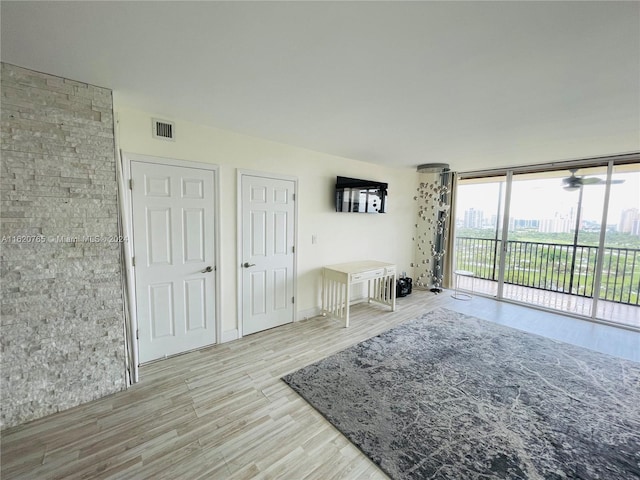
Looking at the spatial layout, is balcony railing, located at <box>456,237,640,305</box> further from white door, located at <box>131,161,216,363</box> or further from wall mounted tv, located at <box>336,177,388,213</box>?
white door, located at <box>131,161,216,363</box>

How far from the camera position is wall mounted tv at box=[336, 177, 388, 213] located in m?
4.06

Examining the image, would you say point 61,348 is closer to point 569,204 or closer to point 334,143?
point 334,143

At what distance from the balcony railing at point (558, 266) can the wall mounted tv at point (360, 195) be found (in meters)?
2.62

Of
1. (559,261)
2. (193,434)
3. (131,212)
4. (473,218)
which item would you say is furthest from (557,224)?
(131,212)

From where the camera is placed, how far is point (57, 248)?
1922mm

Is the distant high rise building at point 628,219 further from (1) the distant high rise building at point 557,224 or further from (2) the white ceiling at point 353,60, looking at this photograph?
(2) the white ceiling at point 353,60

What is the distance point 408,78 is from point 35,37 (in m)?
2.26

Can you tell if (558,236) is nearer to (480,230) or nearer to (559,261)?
(559,261)

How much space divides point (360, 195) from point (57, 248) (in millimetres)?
3635

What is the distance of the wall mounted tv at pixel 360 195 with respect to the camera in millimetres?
4059

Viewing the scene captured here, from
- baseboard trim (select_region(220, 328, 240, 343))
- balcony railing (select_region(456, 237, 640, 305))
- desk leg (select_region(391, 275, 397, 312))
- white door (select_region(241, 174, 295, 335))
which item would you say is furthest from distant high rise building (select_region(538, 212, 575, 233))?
baseboard trim (select_region(220, 328, 240, 343))

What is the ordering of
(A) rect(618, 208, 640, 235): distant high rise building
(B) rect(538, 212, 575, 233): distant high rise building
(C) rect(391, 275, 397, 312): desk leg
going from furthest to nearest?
(B) rect(538, 212, 575, 233): distant high rise building
(C) rect(391, 275, 397, 312): desk leg
(A) rect(618, 208, 640, 235): distant high rise building

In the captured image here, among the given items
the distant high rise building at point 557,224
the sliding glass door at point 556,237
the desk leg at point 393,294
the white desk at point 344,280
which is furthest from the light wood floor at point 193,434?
the distant high rise building at point 557,224

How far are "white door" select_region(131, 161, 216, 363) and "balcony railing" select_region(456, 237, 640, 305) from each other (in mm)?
5436
